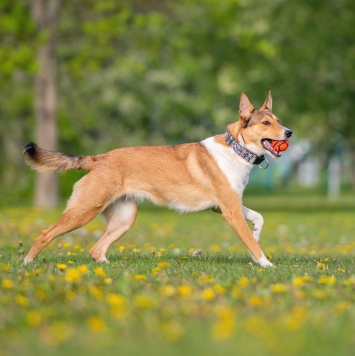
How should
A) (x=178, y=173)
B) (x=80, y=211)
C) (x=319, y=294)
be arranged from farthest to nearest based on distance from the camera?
(x=178, y=173), (x=80, y=211), (x=319, y=294)

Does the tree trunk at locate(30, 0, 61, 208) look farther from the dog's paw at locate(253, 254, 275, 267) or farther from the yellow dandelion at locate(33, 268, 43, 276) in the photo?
the yellow dandelion at locate(33, 268, 43, 276)

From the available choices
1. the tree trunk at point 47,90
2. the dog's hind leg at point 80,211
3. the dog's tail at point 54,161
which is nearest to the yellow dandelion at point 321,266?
the dog's hind leg at point 80,211

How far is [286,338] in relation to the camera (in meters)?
4.55

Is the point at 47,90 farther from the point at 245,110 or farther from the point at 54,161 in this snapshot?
the point at 245,110

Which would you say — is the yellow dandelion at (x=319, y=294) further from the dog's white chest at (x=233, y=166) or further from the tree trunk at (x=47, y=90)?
the tree trunk at (x=47, y=90)

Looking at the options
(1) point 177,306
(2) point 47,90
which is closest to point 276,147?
(1) point 177,306

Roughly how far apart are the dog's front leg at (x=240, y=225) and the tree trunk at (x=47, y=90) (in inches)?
654

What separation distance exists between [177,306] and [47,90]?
67.0 feet

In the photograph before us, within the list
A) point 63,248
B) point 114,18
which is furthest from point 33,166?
point 114,18

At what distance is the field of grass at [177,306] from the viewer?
14.5 ft

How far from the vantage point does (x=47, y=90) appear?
25.3 m

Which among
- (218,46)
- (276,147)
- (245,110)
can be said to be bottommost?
(276,147)

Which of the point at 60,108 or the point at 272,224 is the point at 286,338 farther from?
the point at 60,108

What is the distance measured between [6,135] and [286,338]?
35.9 m
